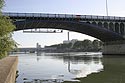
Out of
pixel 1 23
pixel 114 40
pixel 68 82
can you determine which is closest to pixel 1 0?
pixel 1 23

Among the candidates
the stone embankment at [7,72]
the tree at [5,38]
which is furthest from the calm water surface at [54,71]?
the stone embankment at [7,72]

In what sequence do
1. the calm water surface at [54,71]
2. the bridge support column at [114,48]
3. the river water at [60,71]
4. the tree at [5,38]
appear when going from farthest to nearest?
1. the bridge support column at [114,48]
2. the calm water surface at [54,71]
3. the river water at [60,71]
4. the tree at [5,38]

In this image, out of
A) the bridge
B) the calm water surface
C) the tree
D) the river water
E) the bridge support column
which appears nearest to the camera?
the tree

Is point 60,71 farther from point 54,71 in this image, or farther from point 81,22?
point 81,22

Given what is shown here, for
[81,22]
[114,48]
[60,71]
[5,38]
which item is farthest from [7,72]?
[114,48]

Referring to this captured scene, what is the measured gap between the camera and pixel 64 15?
84.3 m

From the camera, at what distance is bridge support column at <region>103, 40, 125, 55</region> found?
9836cm

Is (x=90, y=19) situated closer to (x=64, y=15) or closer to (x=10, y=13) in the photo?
(x=64, y=15)

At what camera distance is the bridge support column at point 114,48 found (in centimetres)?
9836

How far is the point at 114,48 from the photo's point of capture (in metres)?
105

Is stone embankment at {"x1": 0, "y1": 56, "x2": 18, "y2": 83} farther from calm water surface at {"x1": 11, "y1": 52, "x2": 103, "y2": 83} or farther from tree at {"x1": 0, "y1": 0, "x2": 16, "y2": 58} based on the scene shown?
calm water surface at {"x1": 11, "y1": 52, "x2": 103, "y2": 83}

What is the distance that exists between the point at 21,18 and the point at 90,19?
2383 cm

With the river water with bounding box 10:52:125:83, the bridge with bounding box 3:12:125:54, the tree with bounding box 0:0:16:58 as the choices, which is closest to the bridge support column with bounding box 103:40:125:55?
the bridge with bounding box 3:12:125:54

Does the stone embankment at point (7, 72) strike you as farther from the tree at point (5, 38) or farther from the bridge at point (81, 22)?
the bridge at point (81, 22)
